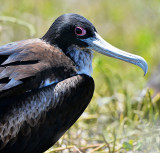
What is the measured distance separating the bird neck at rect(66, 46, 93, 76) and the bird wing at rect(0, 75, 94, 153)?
183 mm

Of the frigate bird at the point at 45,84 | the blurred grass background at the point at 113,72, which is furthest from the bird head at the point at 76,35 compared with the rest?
the blurred grass background at the point at 113,72

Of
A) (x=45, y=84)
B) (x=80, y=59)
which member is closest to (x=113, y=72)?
(x=80, y=59)

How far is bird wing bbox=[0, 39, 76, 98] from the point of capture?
297 centimetres

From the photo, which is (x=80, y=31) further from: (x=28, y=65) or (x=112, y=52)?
(x=28, y=65)

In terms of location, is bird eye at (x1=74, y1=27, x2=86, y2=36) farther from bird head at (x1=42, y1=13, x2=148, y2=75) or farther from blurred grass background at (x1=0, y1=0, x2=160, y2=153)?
blurred grass background at (x1=0, y1=0, x2=160, y2=153)

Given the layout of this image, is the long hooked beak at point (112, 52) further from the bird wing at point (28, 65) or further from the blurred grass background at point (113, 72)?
the blurred grass background at point (113, 72)

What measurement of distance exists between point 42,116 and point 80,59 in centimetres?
60

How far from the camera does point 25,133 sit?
3.04 m

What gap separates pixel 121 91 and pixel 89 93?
1734 millimetres

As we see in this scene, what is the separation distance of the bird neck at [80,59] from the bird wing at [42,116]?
183mm

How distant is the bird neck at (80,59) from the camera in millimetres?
3407

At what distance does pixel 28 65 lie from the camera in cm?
308

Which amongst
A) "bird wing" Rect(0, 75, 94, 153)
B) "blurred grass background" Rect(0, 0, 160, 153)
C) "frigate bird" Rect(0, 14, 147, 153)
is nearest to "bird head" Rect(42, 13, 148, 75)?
"frigate bird" Rect(0, 14, 147, 153)

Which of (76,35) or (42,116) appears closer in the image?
→ (42,116)
